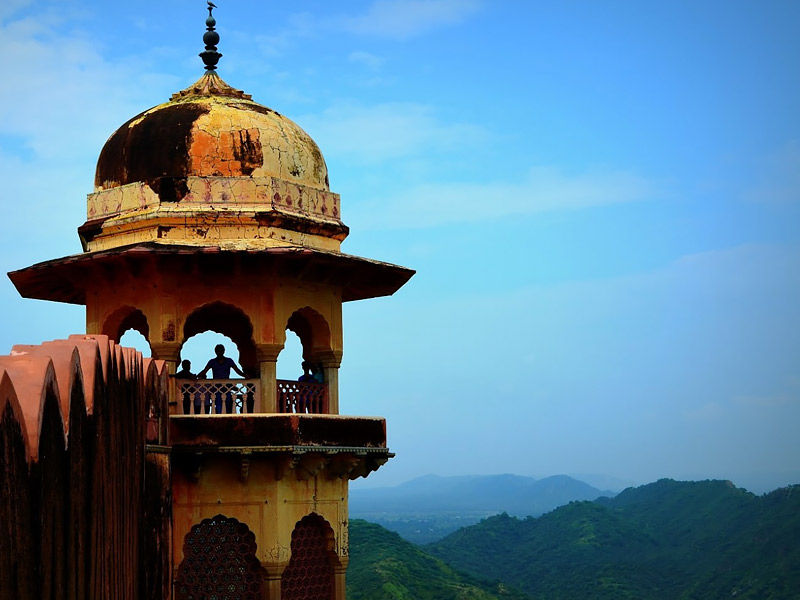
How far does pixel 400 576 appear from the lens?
45.4 metres

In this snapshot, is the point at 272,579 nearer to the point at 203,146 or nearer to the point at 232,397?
the point at 232,397

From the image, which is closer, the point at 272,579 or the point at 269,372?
the point at 272,579

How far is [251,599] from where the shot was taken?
12430 mm

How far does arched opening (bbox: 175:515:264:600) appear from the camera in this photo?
12.3 metres

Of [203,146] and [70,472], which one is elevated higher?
[203,146]

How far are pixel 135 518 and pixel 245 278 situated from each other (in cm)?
516

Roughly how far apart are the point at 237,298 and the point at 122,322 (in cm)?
173

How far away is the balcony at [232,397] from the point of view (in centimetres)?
1236

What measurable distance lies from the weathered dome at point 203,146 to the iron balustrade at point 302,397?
229 cm

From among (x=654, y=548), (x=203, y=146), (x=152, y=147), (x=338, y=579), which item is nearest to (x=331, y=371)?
(x=338, y=579)

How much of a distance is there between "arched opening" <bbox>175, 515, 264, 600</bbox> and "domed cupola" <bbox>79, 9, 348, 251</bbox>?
2.95m

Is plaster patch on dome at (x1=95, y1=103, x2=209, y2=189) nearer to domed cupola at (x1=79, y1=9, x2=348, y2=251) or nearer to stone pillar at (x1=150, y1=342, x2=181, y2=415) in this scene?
domed cupola at (x1=79, y1=9, x2=348, y2=251)

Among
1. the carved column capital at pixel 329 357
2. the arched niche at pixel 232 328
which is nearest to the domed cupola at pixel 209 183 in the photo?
the carved column capital at pixel 329 357

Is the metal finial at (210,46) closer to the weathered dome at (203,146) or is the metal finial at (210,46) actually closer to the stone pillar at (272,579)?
the weathered dome at (203,146)
